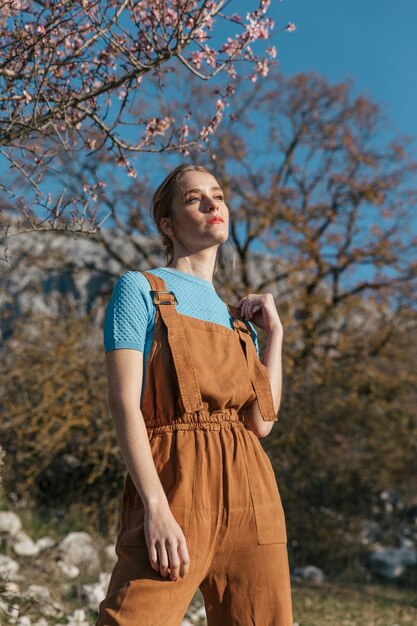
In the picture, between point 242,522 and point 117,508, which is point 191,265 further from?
point 117,508

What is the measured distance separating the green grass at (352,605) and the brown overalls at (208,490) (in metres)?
3.69

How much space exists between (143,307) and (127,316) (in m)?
0.06

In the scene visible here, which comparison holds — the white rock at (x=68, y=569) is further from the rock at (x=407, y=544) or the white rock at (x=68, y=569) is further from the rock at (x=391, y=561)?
the rock at (x=407, y=544)

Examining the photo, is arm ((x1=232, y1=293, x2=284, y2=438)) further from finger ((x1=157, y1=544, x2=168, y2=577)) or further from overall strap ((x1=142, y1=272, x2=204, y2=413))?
finger ((x1=157, y1=544, x2=168, y2=577))

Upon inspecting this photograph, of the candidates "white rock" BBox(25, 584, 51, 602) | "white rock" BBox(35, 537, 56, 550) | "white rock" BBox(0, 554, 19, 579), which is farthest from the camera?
"white rock" BBox(35, 537, 56, 550)

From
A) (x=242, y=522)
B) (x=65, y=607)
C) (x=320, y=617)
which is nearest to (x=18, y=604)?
(x=65, y=607)

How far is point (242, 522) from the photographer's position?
5.98ft

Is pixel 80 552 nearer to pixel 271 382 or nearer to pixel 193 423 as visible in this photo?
pixel 271 382

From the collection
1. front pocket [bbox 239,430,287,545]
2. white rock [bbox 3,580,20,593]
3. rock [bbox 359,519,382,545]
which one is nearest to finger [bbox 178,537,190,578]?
front pocket [bbox 239,430,287,545]

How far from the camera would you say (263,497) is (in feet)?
6.13

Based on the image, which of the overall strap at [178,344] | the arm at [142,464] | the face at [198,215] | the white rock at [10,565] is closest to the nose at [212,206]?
the face at [198,215]

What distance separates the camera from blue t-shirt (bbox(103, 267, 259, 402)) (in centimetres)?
182

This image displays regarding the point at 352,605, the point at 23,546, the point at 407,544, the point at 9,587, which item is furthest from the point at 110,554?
the point at 407,544

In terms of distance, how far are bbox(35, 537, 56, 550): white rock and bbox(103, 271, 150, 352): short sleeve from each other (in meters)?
4.43
